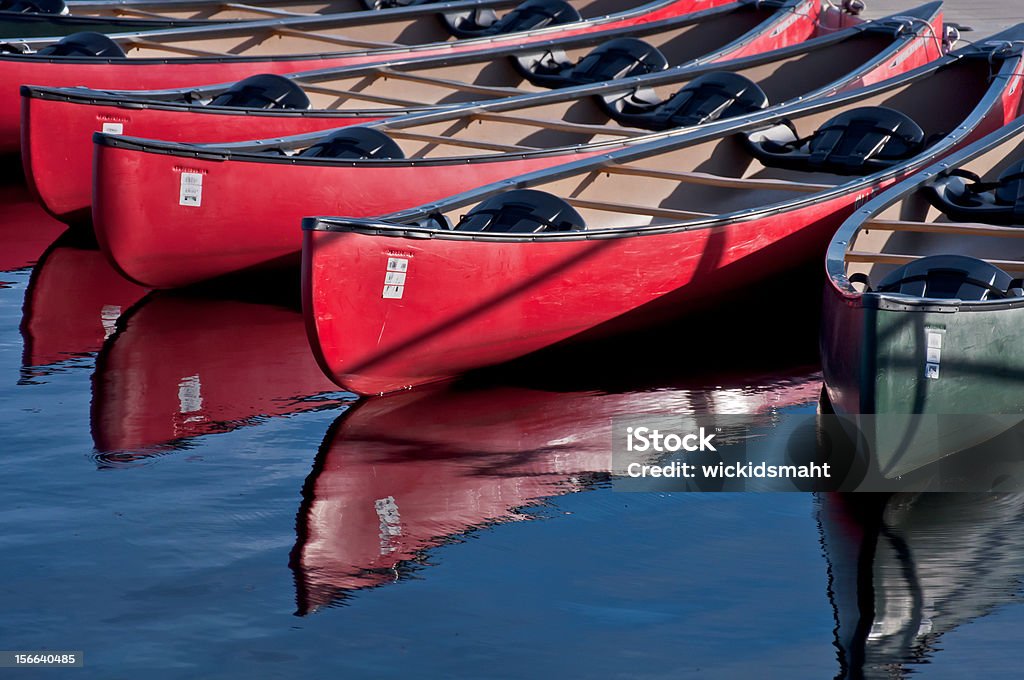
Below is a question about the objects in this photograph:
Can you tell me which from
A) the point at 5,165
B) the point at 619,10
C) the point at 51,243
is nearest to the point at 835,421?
the point at 51,243

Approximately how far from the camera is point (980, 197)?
29.3 ft

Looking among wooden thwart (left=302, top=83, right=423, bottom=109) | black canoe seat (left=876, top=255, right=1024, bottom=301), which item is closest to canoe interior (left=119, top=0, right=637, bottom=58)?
wooden thwart (left=302, top=83, right=423, bottom=109)

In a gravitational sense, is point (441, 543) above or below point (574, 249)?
below

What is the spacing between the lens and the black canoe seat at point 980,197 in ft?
28.2

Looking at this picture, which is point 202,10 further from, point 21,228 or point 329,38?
point 21,228

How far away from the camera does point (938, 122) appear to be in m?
11.3

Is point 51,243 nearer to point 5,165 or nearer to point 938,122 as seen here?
point 5,165

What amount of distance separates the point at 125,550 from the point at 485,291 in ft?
8.07

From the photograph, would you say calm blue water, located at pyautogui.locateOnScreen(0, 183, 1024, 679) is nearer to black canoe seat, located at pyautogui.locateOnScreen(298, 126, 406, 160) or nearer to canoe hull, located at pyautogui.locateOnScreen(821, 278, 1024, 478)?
canoe hull, located at pyautogui.locateOnScreen(821, 278, 1024, 478)

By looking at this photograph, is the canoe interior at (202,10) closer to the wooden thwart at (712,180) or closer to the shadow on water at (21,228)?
the shadow on water at (21,228)

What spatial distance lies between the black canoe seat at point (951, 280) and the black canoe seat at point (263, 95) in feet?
17.4

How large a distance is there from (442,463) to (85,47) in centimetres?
658

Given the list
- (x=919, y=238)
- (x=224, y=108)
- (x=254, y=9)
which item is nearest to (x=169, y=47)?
(x=254, y=9)

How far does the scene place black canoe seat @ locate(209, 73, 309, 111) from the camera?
34.7 ft
